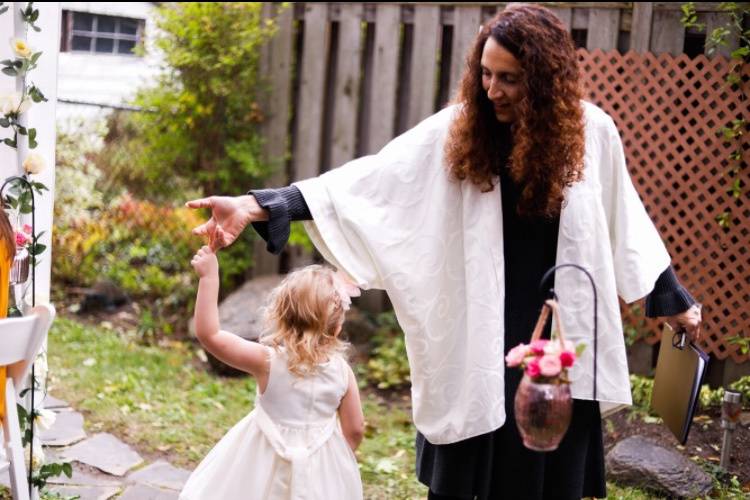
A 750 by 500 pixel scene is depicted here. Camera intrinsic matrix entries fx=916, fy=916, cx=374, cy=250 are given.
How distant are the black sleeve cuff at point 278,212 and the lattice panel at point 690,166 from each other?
312cm

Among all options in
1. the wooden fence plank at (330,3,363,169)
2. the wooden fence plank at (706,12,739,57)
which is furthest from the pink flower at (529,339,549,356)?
the wooden fence plank at (330,3,363,169)

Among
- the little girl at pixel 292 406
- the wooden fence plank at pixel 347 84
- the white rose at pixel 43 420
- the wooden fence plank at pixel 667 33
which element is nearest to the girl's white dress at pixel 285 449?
the little girl at pixel 292 406

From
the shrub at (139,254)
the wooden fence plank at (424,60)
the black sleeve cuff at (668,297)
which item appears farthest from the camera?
the shrub at (139,254)

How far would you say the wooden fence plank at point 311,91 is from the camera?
6578 mm

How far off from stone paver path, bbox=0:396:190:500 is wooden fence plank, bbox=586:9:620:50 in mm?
3443

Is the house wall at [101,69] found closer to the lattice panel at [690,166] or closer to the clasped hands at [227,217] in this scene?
the lattice panel at [690,166]

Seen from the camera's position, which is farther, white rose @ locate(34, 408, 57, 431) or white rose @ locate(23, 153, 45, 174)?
white rose @ locate(34, 408, 57, 431)

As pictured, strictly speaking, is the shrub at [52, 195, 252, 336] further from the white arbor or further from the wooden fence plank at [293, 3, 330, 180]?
the white arbor

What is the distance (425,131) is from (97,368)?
3.51 meters

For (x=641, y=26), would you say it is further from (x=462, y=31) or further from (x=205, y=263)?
(x=205, y=263)

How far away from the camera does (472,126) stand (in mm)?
2613

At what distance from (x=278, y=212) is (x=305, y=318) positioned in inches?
14.8

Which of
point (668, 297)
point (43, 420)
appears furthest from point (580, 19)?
point (43, 420)

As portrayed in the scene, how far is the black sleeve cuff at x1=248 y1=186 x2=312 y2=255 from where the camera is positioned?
2.65m
